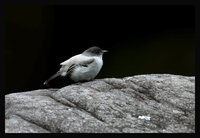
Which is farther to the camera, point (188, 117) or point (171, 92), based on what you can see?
point (171, 92)

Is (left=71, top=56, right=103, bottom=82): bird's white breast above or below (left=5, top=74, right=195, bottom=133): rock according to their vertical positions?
above

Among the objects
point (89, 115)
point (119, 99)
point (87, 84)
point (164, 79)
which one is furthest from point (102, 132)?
point (164, 79)

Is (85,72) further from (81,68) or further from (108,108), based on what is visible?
(108,108)

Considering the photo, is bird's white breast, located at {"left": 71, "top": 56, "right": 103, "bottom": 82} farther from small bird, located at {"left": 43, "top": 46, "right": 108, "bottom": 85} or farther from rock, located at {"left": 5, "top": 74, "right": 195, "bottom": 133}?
rock, located at {"left": 5, "top": 74, "right": 195, "bottom": 133}

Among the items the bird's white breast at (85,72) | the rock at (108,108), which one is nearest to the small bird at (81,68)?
the bird's white breast at (85,72)

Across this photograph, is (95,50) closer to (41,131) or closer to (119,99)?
(119,99)

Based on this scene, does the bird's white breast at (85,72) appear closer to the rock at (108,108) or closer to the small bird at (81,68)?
the small bird at (81,68)

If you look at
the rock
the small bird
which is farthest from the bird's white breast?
the rock

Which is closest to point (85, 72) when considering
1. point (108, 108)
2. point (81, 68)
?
point (81, 68)
